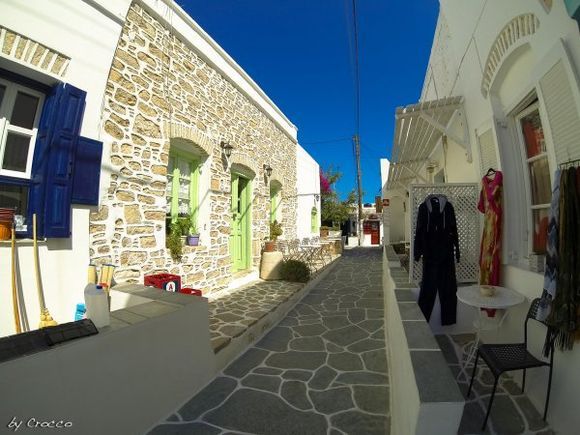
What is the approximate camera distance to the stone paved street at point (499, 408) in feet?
6.64

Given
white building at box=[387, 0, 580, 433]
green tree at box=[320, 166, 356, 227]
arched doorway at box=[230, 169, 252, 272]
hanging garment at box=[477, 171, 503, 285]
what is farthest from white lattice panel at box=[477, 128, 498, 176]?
green tree at box=[320, 166, 356, 227]

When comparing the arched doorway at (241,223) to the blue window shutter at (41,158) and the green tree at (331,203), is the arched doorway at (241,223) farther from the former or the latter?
the green tree at (331,203)

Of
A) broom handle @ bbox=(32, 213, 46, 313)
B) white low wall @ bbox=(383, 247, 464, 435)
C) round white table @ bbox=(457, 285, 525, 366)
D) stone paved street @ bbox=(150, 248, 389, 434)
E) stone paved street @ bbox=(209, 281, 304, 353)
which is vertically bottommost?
stone paved street @ bbox=(150, 248, 389, 434)

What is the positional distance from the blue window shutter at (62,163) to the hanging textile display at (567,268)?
417 cm

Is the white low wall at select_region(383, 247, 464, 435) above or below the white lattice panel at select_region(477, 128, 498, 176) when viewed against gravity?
below

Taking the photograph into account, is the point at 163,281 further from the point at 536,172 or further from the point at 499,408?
the point at 536,172

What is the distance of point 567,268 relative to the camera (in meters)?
1.79

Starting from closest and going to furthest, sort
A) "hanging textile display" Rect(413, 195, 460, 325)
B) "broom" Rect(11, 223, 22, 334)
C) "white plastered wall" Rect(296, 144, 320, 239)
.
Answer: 1. "broom" Rect(11, 223, 22, 334)
2. "hanging textile display" Rect(413, 195, 460, 325)
3. "white plastered wall" Rect(296, 144, 320, 239)

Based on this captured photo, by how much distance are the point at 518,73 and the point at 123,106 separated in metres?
4.42

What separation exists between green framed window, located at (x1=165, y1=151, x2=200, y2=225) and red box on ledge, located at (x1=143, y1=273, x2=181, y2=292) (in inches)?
42.4

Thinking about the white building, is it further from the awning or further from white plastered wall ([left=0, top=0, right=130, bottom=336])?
white plastered wall ([left=0, top=0, right=130, bottom=336])

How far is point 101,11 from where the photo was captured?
3.24m

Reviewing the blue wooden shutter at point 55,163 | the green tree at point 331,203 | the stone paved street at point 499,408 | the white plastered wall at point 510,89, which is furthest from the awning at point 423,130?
the green tree at point 331,203

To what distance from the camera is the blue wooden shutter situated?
274 cm
